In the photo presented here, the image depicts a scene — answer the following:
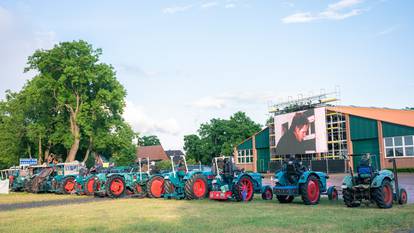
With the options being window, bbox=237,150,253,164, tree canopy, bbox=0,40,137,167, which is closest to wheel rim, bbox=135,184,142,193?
tree canopy, bbox=0,40,137,167

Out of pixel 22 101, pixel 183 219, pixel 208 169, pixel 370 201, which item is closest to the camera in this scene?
pixel 183 219

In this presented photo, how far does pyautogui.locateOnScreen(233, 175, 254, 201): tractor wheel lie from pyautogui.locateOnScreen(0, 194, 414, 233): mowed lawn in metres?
2.19

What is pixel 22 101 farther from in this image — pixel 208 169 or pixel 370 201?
pixel 370 201

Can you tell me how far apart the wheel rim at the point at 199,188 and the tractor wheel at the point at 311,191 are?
4.49m

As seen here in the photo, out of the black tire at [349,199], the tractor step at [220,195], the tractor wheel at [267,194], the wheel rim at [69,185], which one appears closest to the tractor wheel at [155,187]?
the tractor step at [220,195]

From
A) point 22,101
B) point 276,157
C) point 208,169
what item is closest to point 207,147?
point 276,157

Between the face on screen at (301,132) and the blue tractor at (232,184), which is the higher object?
the face on screen at (301,132)

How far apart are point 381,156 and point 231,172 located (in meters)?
25.8

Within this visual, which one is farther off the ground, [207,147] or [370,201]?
[207,147]

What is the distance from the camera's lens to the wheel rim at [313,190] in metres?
15.0

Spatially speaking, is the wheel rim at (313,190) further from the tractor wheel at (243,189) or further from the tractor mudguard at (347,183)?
the tractor wheel at (243,189)

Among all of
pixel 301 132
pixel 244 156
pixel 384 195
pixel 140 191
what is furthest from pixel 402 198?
pixel 244 156

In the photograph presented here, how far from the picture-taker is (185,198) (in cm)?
1809

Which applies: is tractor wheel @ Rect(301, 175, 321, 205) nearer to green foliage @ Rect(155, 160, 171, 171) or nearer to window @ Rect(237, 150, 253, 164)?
green foliage @ Rect(155, 160, 171, 171)
